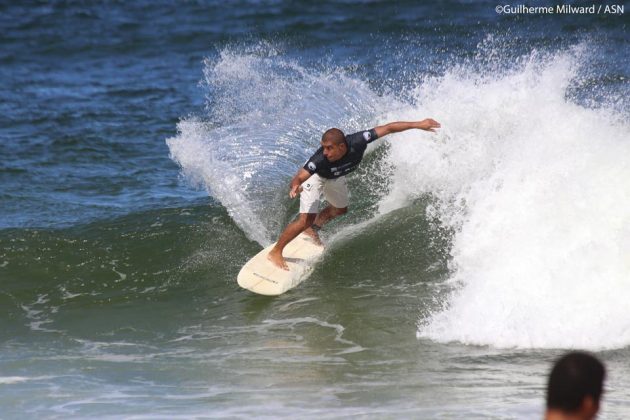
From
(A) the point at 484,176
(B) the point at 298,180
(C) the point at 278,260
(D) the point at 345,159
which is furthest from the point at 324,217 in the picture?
(A) the point at 484,176

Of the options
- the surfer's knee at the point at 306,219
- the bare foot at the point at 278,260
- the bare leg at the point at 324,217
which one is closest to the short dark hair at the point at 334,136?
the surfer's knee at the point at 306,219

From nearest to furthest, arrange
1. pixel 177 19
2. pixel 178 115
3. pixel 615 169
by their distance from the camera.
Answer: pixel 615 169 → pixel 178 115 → pixel 177 19

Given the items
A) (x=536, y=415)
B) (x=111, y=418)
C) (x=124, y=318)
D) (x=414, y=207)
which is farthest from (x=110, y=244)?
(x=536, y=415)

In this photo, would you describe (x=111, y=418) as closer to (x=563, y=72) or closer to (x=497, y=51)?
(x=563, y=72)

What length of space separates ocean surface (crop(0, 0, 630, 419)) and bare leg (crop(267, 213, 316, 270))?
365mm

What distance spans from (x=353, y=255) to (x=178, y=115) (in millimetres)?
9275

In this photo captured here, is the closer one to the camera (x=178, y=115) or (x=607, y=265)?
(x=607, y=265)

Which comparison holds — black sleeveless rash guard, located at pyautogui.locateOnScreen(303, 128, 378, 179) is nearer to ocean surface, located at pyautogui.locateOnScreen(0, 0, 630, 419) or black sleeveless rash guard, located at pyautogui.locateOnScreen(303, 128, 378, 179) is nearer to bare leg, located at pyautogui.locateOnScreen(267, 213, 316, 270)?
bare leg, located at pyautogui.locateOnScreen(267, 213, 316, 270)

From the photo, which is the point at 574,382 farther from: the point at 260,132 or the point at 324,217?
the point at 260,132

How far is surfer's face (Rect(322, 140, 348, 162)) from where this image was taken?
29.2ft

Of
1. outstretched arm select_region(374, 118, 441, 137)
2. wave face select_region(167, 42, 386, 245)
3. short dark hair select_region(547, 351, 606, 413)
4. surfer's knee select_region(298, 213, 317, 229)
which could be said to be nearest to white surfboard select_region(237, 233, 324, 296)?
surfer's knee select_region(298, 213, 317, 229)

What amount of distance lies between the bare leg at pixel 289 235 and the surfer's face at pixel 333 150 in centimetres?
68

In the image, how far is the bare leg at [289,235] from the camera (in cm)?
944

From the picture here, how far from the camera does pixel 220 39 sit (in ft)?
81.9
